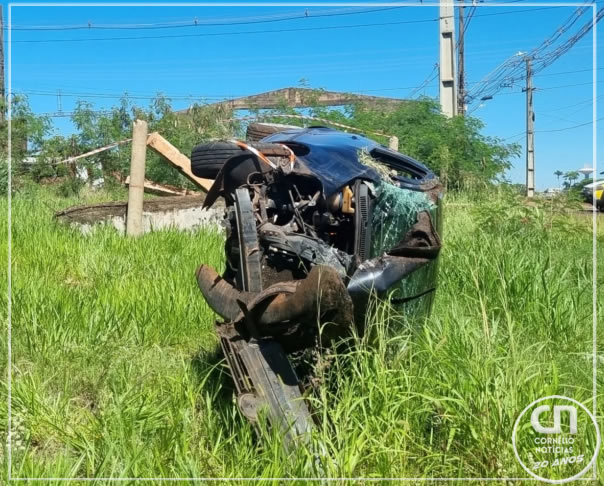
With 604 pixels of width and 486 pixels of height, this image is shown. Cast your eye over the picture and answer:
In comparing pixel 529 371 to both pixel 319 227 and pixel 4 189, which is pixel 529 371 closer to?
pixel 319 227

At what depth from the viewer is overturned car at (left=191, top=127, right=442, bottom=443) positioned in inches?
101

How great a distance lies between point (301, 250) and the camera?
2.87m

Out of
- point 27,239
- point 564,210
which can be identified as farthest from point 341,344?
point 564,210

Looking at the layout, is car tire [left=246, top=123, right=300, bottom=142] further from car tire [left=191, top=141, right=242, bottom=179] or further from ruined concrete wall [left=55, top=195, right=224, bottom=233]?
ruined concrete wall [left=55, top=195, right=224, bottom=233]

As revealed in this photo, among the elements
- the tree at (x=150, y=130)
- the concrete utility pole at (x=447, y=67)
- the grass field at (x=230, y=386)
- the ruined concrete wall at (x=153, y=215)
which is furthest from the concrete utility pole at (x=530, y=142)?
the grass field at (x=230, y=386)

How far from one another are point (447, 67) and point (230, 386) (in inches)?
489

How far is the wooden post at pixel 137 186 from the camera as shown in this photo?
25.8 feet

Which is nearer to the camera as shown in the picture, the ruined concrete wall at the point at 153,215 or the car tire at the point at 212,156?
the car tire at the point at 212,156

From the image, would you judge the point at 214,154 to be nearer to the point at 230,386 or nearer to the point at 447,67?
the point at 230,386

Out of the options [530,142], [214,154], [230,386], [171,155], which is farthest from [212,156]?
[530,142]

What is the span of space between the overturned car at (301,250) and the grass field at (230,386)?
0.55 ft

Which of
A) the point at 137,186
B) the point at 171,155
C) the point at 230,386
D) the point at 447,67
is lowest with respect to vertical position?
the point at 230,386

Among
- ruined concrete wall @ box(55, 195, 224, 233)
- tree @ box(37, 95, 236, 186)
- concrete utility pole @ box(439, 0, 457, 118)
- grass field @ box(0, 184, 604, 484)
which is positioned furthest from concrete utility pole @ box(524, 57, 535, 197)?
grass field @ box(0, 184, 604, 484)

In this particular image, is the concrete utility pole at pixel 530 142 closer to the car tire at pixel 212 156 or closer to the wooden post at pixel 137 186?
the wooden post at pixel 137 186
